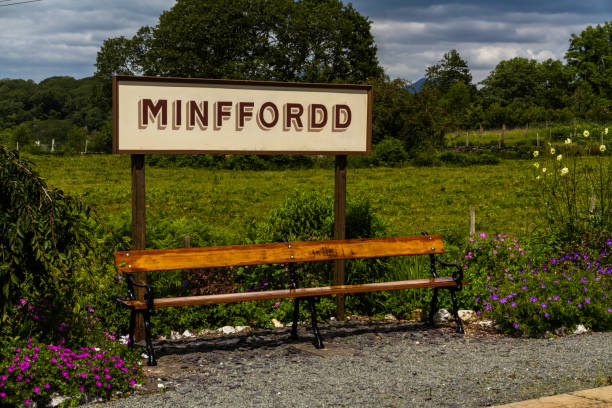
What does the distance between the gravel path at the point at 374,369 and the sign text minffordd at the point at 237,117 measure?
182cm

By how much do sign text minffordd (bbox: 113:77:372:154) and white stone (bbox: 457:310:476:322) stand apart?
198 cm

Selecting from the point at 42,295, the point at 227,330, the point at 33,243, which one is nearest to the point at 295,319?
the point at 227,330

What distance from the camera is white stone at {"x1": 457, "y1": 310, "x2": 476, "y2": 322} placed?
7.45 m

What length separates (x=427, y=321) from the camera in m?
7.27

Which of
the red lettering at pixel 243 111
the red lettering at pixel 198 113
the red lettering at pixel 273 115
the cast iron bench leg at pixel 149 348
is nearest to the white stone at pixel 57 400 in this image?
the cast iron bench leg at pixel 149 348

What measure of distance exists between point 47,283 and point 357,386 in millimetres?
2332

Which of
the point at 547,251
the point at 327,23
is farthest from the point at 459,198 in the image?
the point at 327,23

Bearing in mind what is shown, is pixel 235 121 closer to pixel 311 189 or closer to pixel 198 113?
pixel 198 113

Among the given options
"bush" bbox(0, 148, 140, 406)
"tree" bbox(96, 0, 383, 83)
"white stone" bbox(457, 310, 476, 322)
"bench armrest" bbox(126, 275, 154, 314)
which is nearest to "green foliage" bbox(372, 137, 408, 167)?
"tree" bbox(96, 0, 383, 83)

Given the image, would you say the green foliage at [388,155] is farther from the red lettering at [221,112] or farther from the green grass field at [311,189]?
the red lettering at [221,112]

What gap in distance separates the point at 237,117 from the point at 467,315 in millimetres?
3099

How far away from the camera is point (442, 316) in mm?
7387

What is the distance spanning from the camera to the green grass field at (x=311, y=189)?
16078 mm

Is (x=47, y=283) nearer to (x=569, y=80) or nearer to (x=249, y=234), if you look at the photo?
(x=249, y=234)
